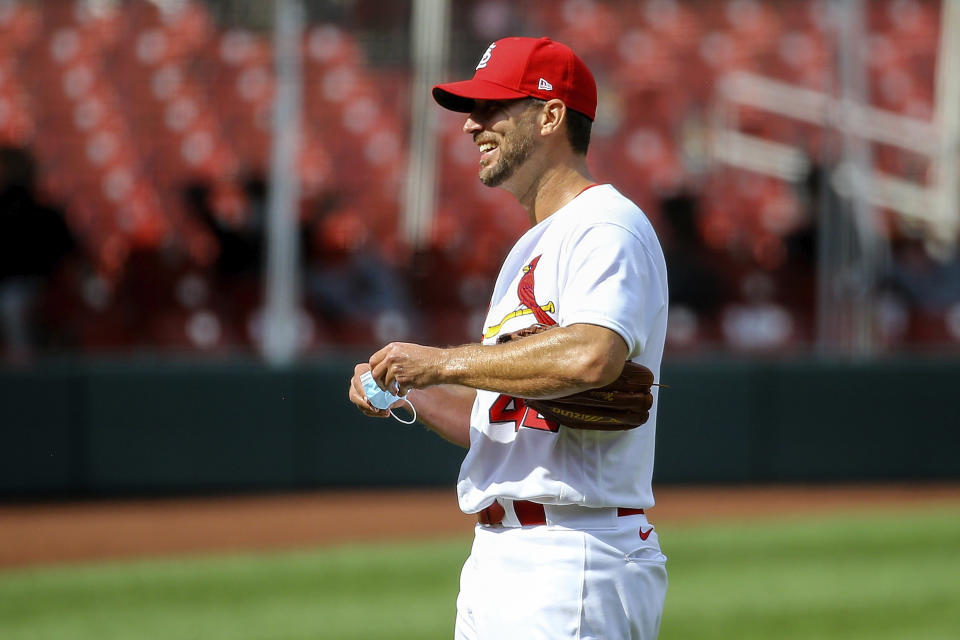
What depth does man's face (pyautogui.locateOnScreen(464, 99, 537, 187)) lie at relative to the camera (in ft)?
8.30

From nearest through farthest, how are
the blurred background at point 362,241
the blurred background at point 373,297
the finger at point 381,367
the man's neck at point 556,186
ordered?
the finger at point 381,367 < the man's neck at point 556,186 < the blurred background at point 373,297 < the blurred background at point 362,241

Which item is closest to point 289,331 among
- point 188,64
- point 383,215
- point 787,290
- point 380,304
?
point 380,304

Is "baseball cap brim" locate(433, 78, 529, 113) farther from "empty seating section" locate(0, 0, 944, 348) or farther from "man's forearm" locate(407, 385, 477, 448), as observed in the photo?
"empty seating section" locate(0, 0, 944, 348)

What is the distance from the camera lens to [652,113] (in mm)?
12195

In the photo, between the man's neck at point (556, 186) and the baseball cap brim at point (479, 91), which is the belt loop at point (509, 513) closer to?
the man's neck at point (556, 186)

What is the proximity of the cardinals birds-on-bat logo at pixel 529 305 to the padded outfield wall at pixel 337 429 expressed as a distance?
7.14m

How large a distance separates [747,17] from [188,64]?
6493 millimetres

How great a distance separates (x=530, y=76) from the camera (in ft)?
8.18

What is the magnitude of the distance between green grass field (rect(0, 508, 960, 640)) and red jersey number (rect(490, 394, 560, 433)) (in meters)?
3.74

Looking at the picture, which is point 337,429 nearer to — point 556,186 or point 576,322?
point 556,186

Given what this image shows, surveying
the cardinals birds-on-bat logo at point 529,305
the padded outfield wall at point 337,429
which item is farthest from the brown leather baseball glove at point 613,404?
the padded outfield wall at point 337,429

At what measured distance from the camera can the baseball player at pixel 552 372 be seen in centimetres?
226

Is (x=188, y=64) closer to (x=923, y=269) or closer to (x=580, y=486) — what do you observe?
(x=923, y=269)

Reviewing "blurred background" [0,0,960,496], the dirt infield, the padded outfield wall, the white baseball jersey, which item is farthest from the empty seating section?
the white baseball jersey
